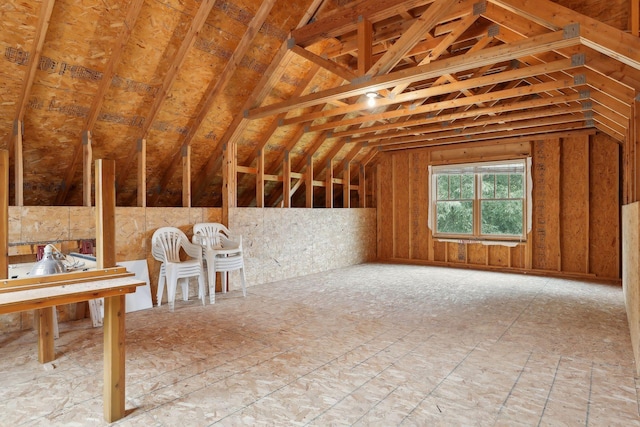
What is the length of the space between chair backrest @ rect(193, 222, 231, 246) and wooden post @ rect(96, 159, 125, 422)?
2.84 meters

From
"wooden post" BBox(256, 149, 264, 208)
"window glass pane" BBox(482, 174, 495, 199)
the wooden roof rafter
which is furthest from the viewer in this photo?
"window glass pane" BBox(482, 174, 495, 199)

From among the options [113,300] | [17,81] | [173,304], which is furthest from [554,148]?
[17,81]

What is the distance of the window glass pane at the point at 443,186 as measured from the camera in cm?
809

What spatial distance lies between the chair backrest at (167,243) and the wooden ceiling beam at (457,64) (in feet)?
7.80

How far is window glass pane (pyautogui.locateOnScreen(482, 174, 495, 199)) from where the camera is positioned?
24.6ft

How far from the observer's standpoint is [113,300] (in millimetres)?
2137

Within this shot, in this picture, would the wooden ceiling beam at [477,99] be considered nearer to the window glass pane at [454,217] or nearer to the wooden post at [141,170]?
the wooden post at [141,170]

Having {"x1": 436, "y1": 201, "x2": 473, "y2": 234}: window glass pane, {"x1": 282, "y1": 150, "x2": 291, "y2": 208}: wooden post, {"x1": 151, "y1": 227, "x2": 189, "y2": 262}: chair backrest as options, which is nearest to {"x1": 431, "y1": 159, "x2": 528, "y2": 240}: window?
{"x1": 436, "y1": 201, "x2": 473, "y2": 234}: window glass pane

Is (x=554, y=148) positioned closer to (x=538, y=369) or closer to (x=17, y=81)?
(x=538, y=369)

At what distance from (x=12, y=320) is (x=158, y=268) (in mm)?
1557

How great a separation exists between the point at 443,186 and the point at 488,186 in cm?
94

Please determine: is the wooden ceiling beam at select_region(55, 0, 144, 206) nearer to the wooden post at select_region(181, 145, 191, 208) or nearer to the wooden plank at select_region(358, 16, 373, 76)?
the wooden post at select_region(181, 145, 191, 208)

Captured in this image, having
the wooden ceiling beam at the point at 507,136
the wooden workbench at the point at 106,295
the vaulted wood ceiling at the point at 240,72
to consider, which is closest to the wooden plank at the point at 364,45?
the vaulted wood ceiling at the point at 240,72

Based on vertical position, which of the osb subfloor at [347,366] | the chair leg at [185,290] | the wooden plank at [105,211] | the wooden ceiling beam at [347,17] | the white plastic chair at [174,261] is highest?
the wooden ceiling beam at [347,17]
